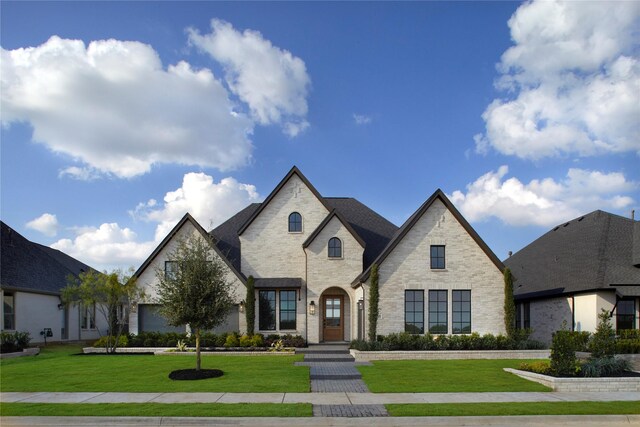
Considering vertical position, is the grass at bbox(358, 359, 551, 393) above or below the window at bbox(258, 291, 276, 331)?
below

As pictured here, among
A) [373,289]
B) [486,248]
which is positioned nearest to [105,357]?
[373,289]

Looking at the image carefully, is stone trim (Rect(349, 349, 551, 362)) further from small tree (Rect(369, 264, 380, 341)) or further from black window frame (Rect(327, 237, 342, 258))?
black window frame (Rect(327, 237, 342, 258))

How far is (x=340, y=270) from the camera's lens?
93.1ft

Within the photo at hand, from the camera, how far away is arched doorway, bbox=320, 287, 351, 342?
2916cm

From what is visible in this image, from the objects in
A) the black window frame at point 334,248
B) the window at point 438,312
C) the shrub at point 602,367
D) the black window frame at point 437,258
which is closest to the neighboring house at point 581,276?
the shrub at point 602,367

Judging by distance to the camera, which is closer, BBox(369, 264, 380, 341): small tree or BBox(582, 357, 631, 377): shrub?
BBox(582, 357, 631, 377): shrub

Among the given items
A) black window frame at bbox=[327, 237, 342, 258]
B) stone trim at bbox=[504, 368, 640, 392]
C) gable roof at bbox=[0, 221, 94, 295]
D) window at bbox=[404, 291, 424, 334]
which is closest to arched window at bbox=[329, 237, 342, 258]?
black window frame at bbox=[327, 237, 342, 258]

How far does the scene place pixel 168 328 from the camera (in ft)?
93.8

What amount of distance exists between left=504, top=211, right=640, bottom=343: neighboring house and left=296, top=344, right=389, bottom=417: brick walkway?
29.6 ft

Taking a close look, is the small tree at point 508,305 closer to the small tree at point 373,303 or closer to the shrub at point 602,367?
the small tree at point 373,303

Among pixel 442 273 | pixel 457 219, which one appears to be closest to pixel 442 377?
pixel 442 273

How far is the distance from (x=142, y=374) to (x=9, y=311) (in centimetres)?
1576

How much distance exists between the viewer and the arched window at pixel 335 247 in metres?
28.5

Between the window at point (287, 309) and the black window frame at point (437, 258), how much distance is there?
7.71 m
